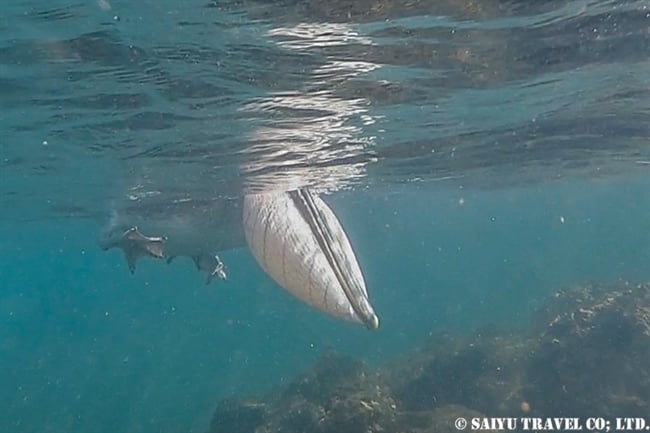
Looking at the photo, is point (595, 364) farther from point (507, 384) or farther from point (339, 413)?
point (339, 413)

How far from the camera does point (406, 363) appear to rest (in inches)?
1043

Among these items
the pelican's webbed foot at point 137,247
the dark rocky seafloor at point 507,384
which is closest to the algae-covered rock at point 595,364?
the dark rocky seafloor at point 507,384

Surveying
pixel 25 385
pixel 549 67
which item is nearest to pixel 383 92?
pixel 549 67

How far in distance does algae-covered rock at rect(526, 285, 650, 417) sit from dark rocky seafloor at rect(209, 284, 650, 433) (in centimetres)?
3

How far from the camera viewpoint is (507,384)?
58.7 feet

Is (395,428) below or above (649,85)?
below

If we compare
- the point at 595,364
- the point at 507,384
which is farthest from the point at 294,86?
the point at 507,384

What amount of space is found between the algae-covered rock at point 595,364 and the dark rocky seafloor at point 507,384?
3 centimetres

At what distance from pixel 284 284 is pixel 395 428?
264 inches

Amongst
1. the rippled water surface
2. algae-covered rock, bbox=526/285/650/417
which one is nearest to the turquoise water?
the rippled water surface

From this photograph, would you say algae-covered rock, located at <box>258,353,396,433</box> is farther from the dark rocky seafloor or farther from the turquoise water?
the turquoise water

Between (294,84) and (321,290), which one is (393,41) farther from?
(321,290)

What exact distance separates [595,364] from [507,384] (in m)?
2.77

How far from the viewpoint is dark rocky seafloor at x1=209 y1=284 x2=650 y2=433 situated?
526 inches
